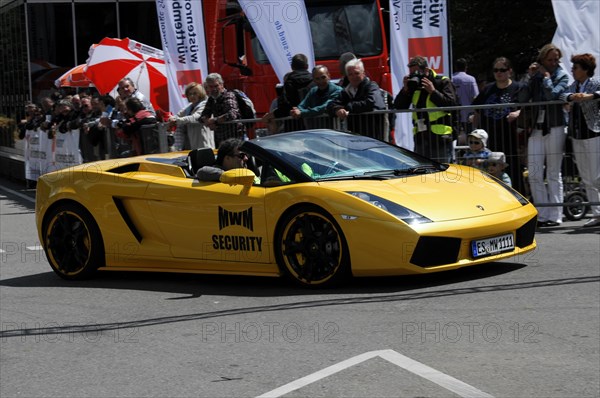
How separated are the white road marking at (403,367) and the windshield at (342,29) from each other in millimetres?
12543

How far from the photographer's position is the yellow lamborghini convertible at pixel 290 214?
8.60 metres

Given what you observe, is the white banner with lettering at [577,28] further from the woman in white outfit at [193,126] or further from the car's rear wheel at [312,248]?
the car's rear wheel at [312,248]

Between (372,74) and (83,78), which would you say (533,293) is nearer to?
(372,74)

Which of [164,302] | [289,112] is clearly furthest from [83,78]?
[164,302]

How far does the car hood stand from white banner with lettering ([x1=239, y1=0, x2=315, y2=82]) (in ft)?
24.4

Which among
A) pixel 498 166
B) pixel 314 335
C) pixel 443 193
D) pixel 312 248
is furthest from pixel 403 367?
pixel 498 166

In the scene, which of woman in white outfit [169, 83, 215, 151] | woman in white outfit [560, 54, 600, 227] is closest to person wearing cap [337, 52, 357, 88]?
woman in white outfit [169, 83, 215, 151]

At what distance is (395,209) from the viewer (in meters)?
8.59

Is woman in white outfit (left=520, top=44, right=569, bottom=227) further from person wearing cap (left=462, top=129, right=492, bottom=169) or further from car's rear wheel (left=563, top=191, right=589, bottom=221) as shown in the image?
person wearing cap (left=462, top=129, right=492, bottom=169)

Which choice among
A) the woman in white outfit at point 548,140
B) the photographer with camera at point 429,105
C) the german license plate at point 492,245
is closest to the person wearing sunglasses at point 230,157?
the german license plate at point 492,245

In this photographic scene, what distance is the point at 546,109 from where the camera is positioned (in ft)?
40.5

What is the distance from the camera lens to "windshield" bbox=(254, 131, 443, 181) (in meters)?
9.38

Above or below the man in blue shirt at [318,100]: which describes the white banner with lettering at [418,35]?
above

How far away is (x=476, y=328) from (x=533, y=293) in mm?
1201
